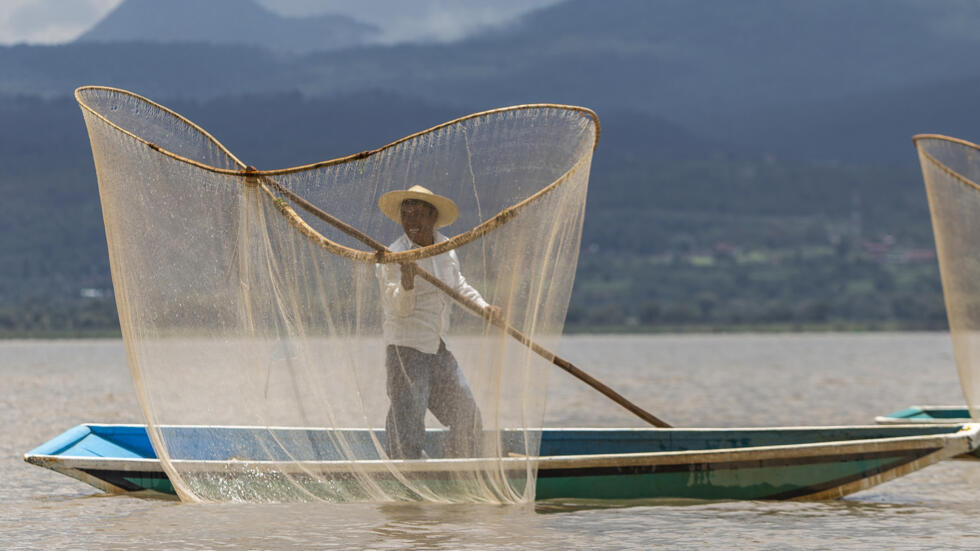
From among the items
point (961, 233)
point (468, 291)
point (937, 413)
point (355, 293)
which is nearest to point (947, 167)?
point (961, 233)

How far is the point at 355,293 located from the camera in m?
7.93

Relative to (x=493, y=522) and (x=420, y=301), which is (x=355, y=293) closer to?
(x=420, y=301)

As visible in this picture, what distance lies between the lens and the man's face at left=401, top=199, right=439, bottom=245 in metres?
7.93

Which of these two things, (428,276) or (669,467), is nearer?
(428,276)

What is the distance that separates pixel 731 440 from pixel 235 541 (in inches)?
167

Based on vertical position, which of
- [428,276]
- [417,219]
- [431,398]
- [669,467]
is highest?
[417,219]

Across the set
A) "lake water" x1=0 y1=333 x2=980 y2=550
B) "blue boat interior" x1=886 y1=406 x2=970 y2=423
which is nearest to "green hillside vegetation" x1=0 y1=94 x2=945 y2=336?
"blue boat interior" x1=886 y1=406 x2=970 y2=423

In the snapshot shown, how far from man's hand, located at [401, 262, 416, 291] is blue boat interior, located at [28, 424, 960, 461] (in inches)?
41.5

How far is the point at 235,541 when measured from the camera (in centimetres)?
793

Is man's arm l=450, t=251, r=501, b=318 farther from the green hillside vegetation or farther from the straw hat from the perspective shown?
the green hillside vegetation

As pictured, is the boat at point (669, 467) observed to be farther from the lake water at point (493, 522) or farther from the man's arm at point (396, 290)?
the man's arm at point (396, 290)

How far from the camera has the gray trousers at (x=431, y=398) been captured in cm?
796

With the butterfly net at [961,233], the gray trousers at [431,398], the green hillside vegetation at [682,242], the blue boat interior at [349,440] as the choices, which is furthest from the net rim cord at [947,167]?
the green hillside vegetation at [682,242]

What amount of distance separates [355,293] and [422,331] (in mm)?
511
